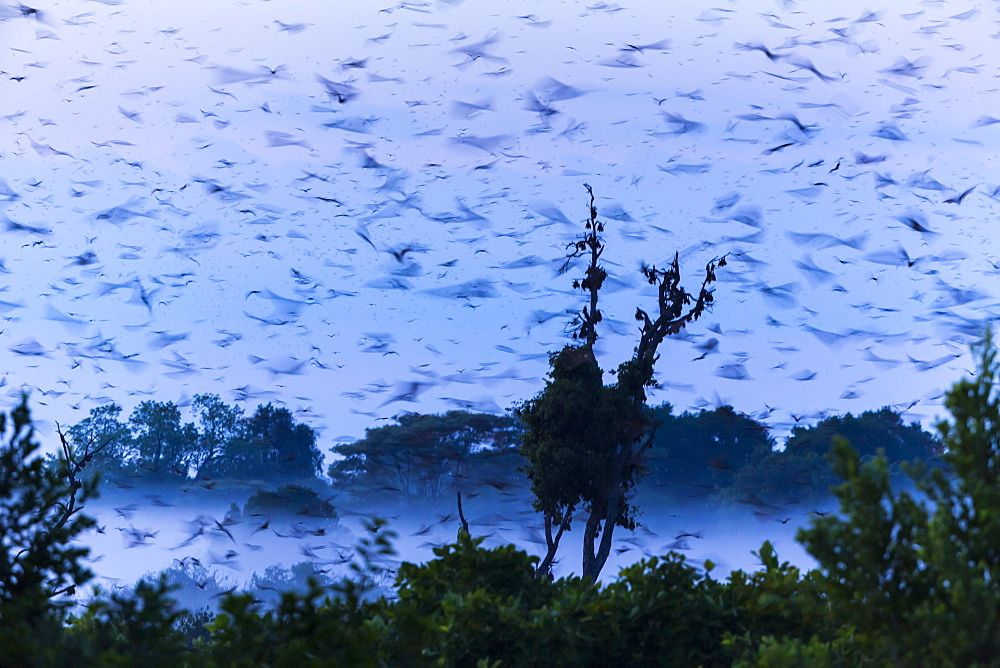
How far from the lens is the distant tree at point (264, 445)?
176 ft

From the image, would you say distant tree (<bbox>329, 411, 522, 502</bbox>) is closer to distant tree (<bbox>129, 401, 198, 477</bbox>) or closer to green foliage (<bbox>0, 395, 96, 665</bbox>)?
distant tree (<bbox>129, 401, 198, 477</bbox>)

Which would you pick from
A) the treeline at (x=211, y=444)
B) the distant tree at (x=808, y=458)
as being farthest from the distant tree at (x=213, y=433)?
the distant tree at (x=808, y=458)

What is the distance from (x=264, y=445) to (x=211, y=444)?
127 inches

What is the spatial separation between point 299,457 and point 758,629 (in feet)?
156

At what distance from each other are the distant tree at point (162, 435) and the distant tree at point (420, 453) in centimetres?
922

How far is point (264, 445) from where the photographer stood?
5388cm

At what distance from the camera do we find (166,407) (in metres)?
53.1

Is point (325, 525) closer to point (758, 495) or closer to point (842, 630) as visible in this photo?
point (758, 495)

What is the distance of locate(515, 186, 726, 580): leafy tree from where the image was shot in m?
24.2

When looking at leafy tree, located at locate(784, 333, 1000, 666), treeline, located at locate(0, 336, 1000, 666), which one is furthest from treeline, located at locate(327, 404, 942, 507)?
leafy tree, located at locate(784, 333, 1000, 666)

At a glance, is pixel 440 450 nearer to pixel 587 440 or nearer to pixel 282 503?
pixel 282 503

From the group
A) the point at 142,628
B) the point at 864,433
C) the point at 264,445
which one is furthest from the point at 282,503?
the point at 142,628

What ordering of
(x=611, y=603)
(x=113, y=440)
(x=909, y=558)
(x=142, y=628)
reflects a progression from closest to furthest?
(x=142, y=628) → (x=909, y=558) → (x=611, y=603) → (x=113, y=440)

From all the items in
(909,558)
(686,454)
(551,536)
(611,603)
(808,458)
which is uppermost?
(909,558)
